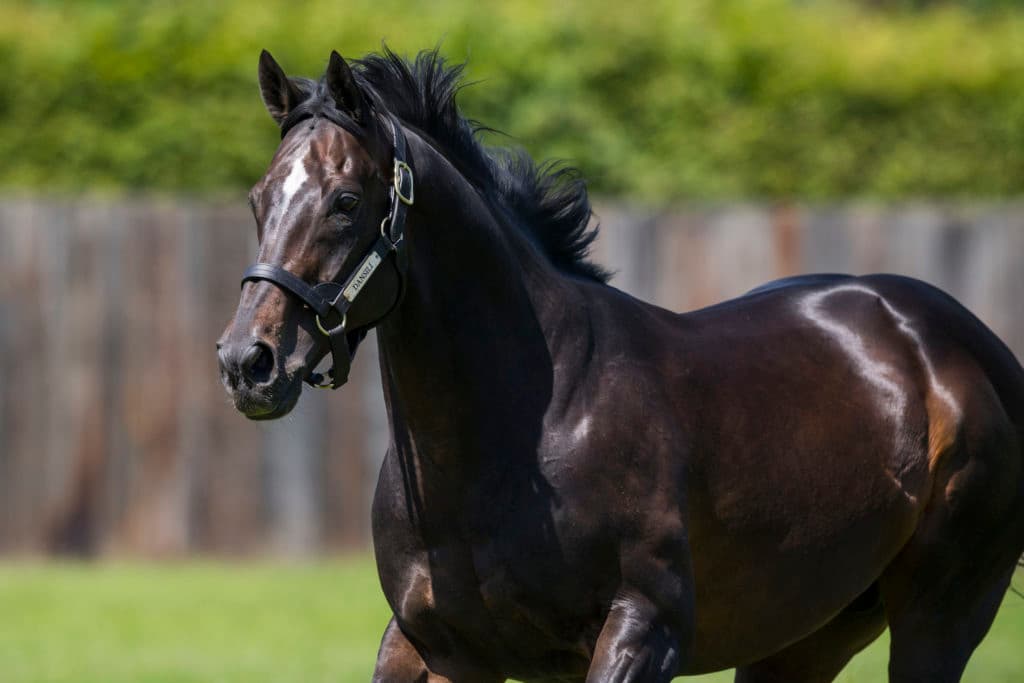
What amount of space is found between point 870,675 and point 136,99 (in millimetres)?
6853

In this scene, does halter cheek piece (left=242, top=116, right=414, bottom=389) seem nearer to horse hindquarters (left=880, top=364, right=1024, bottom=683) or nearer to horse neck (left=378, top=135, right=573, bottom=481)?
horse neck (left=378, top=135, right=573, bottom=481)

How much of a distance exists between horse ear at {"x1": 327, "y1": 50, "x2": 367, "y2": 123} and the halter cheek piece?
12 cm

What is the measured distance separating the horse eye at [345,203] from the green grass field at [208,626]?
4054mm

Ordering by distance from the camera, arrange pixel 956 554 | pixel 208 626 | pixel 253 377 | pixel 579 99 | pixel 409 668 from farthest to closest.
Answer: pixel 579 99, pixel 208 626, pixel 956 554, pixel 409 668, pixel 253 377

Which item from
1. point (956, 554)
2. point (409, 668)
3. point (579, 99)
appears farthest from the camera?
point (579, 99)

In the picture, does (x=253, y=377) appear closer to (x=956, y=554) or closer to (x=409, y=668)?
(x=409, y=668)

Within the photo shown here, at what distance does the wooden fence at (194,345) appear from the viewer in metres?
10.5

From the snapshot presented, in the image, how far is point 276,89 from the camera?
3883 millimetres

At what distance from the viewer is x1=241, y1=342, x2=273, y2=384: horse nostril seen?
11.2 ft

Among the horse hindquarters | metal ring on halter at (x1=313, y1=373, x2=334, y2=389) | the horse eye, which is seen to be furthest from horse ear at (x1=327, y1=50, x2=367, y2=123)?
the horse hindquarters

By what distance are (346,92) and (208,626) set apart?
5.76 m

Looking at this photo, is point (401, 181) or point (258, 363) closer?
point (258, 363)

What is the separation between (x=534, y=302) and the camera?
13.6 feet

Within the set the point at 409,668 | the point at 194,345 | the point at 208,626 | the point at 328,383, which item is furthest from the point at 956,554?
the point at 194,345
